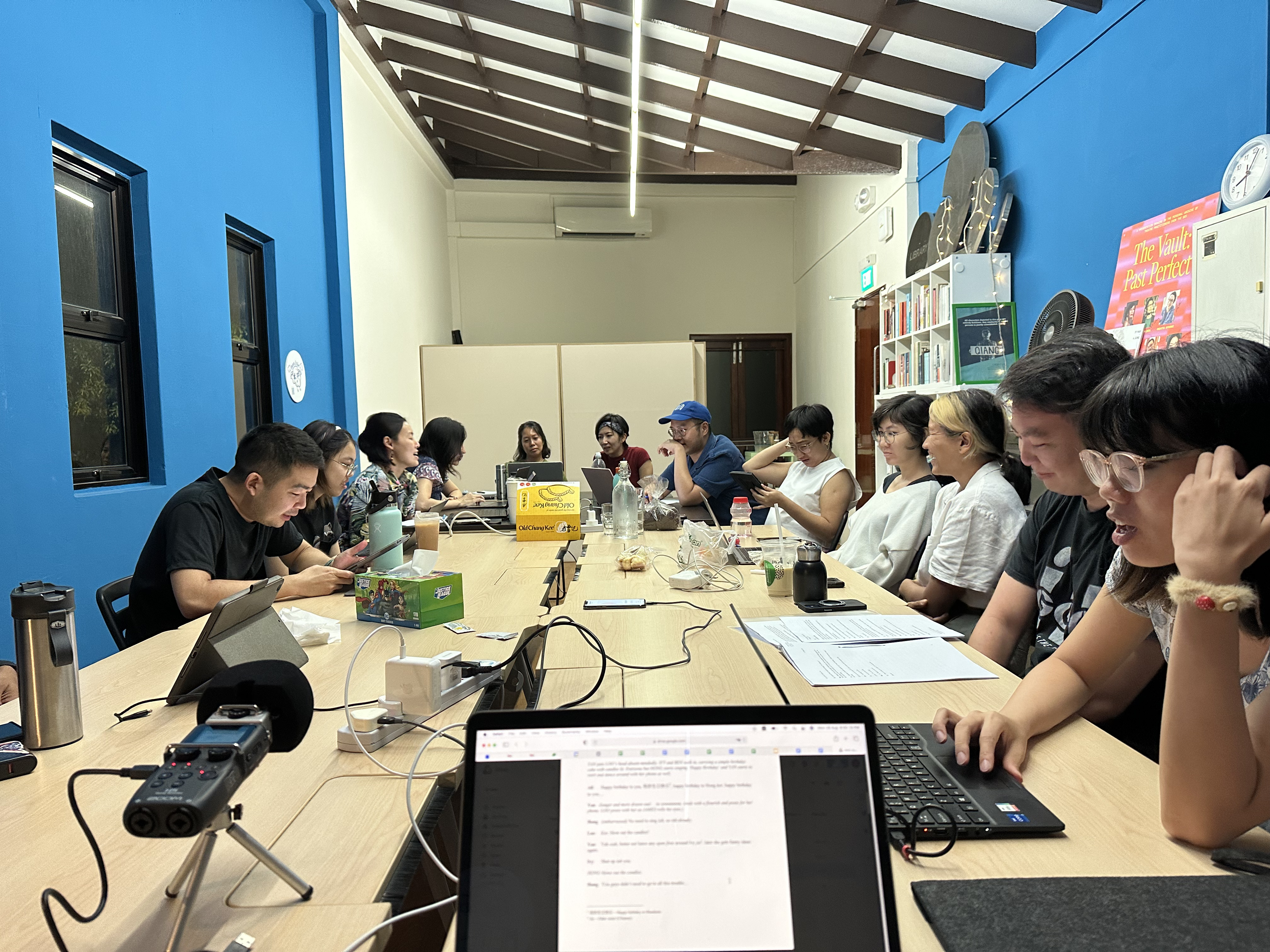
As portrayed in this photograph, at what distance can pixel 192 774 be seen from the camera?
74 centimetres

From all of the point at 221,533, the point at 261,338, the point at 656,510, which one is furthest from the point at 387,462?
the point at 221,533

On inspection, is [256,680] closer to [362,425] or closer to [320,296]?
[320,296]

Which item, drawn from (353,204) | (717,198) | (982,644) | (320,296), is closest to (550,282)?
(717,198)

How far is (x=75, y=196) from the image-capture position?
311 cm

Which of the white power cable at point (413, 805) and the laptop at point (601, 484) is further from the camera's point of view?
the laptop at point (601, 484)

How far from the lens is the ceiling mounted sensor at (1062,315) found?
355 centimetres

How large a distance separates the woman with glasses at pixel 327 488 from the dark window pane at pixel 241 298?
109 cm

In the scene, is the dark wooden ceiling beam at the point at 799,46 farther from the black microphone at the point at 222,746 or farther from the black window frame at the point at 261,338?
the black microphone at the point at 222,746

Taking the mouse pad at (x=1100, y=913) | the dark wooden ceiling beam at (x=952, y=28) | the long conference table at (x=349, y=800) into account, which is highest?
the dark wooden ceiling beam at (x=952, y=28)

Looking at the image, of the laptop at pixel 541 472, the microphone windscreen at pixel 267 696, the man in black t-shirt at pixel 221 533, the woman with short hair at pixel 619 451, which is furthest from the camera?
the woman with short hair at pixel 619 451

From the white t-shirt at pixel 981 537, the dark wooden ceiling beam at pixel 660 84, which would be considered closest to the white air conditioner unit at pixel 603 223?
the dark wooden ceiling beam at pixel 660 84

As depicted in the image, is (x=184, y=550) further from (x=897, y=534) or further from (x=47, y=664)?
(x=897, y=534)

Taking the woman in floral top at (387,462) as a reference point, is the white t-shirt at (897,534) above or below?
below

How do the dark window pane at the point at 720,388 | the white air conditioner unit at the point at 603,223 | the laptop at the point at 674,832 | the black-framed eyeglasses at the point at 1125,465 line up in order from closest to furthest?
the laptop at the point at 674,832 < the black-framed eyeglasses at the point at 1125,465 < the white air conditioner unit at the point at 603,223 < the dark window pane at the point at 720,388
